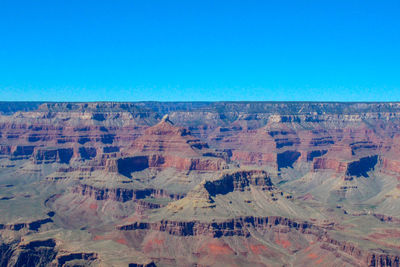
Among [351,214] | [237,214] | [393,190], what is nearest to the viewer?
[237,214]

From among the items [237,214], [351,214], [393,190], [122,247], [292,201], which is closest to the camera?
[122,247]

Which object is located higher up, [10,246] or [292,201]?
[292,201]

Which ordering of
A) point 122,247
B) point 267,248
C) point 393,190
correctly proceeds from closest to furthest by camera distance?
point 122,247
point 267,248
point 393,190

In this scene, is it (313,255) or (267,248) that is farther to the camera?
(267,248)

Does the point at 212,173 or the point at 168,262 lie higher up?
the point at 212,173

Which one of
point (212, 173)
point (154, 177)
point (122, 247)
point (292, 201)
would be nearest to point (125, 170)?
point (154, 177)

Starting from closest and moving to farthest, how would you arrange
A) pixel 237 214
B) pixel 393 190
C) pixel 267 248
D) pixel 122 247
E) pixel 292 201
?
pixel 122 247 → pixel 267 248 → pixel 237 214 → pixel 292 201 → pixel 393 190

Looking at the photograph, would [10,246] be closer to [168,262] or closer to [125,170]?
[168,262]

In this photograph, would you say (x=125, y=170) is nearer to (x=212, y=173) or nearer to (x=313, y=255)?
(x=212, y=173)

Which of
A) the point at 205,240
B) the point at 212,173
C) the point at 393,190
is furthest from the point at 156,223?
the point at 393,190

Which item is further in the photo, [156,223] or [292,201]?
[292,201]
